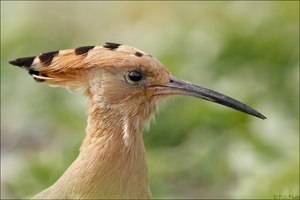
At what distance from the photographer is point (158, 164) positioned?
16.7 ft

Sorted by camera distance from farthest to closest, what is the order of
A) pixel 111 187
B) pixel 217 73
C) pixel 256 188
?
pixel 217 73 < pixel 256 188 < pixel 111 187

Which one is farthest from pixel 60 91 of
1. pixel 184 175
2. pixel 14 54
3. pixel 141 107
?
pixel 141 107

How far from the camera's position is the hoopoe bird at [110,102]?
142 inches

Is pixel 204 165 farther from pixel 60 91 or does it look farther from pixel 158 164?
pixel 60 91

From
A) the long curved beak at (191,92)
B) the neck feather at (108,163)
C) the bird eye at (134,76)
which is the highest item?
the bird eye at (134,76)

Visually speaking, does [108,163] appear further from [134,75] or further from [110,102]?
[134,75]

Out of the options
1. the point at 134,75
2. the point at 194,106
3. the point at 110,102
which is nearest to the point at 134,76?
the point at 134,75

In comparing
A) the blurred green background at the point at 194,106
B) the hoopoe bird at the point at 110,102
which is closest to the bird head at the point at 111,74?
the hoopoe bird at the point at 110,102

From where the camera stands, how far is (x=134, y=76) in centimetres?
363

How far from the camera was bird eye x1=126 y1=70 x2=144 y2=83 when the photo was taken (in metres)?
3.62

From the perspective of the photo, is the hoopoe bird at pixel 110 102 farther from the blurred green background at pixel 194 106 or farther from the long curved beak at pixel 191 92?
the blurred green background at pixel 194 106

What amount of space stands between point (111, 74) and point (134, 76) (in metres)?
0.09

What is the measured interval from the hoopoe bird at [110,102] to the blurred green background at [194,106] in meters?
1.04

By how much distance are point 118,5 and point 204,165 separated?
2480 millimetres
